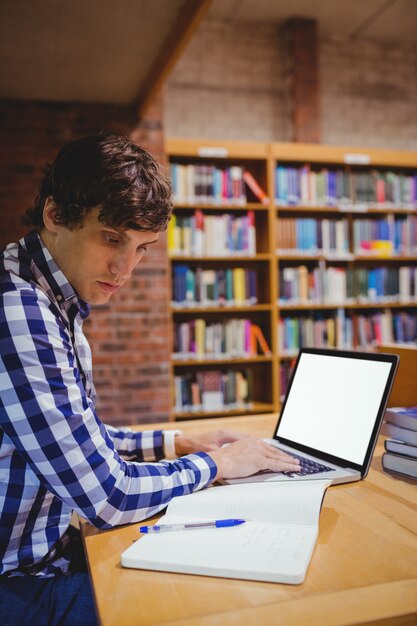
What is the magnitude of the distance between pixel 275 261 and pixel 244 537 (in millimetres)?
3146

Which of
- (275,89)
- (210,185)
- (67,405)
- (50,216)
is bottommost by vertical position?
(67,405)

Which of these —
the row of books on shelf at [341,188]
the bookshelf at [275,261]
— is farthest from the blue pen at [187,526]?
the row of books on shelf at [341,188]

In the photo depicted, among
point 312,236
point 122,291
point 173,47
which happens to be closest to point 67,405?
point 173,47

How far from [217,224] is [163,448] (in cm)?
266

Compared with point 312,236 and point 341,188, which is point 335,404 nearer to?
point 312,236

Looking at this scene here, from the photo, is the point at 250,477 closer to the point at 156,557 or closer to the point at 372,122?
the point at 156,557

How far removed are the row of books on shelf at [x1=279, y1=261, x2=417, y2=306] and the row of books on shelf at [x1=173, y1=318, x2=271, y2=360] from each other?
0.34m

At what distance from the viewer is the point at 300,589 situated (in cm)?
71

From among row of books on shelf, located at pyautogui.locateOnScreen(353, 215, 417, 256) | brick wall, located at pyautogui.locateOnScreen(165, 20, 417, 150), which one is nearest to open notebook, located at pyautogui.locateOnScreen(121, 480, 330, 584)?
row of books on shelf, located at pyautogui.locateOnScreen(353, 215, 417, 256)

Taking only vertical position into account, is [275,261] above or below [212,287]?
above

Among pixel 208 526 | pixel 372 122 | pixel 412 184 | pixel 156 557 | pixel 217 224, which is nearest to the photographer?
pixel 156 557

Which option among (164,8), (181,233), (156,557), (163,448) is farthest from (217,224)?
(156,557)

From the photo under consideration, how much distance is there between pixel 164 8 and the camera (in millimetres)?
2377

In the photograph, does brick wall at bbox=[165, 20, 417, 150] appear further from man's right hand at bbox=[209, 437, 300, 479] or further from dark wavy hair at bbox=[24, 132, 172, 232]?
man's right hand at bbox=[209, 437, 300, 479]
